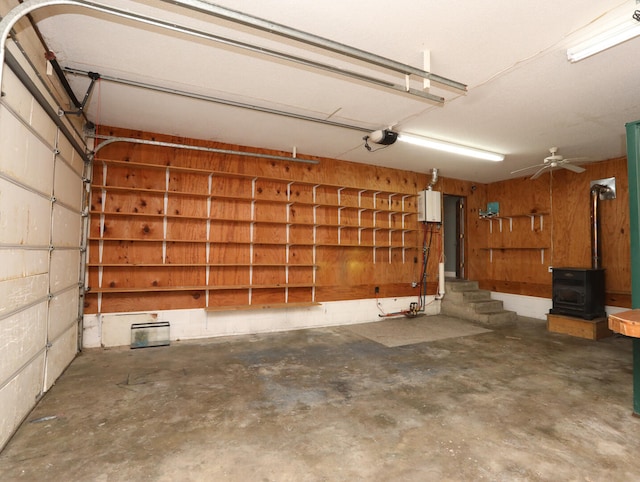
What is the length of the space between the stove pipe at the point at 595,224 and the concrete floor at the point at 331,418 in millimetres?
2164

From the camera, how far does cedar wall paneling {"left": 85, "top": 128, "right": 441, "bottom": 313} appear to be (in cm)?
452

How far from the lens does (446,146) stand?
4.83 meters

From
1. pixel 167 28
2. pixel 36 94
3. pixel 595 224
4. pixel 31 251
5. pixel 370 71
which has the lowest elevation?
pixel 31 251

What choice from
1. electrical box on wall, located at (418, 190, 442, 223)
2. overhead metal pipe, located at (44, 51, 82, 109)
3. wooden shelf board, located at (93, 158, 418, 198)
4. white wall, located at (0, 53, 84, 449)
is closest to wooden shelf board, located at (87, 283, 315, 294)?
white wall, located at (0, 53, 84, 449)

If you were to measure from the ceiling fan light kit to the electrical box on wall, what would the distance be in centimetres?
406

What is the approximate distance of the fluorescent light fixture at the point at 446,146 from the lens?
4629 millimetres

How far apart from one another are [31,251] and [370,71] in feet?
10.7

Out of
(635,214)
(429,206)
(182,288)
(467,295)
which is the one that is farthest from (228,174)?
(467,295)

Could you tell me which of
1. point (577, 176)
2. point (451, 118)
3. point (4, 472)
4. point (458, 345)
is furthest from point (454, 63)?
point (577, 176)

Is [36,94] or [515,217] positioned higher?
Answer: [36,94]

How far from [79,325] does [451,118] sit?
5436 mm

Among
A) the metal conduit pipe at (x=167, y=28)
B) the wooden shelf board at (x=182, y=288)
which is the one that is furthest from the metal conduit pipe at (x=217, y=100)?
the wooden shelf board at (x=182, y=288)

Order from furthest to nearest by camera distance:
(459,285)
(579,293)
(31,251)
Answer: (459,285), (579,293), (31,251)

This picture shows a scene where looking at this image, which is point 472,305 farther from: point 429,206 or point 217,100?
point 217,100
